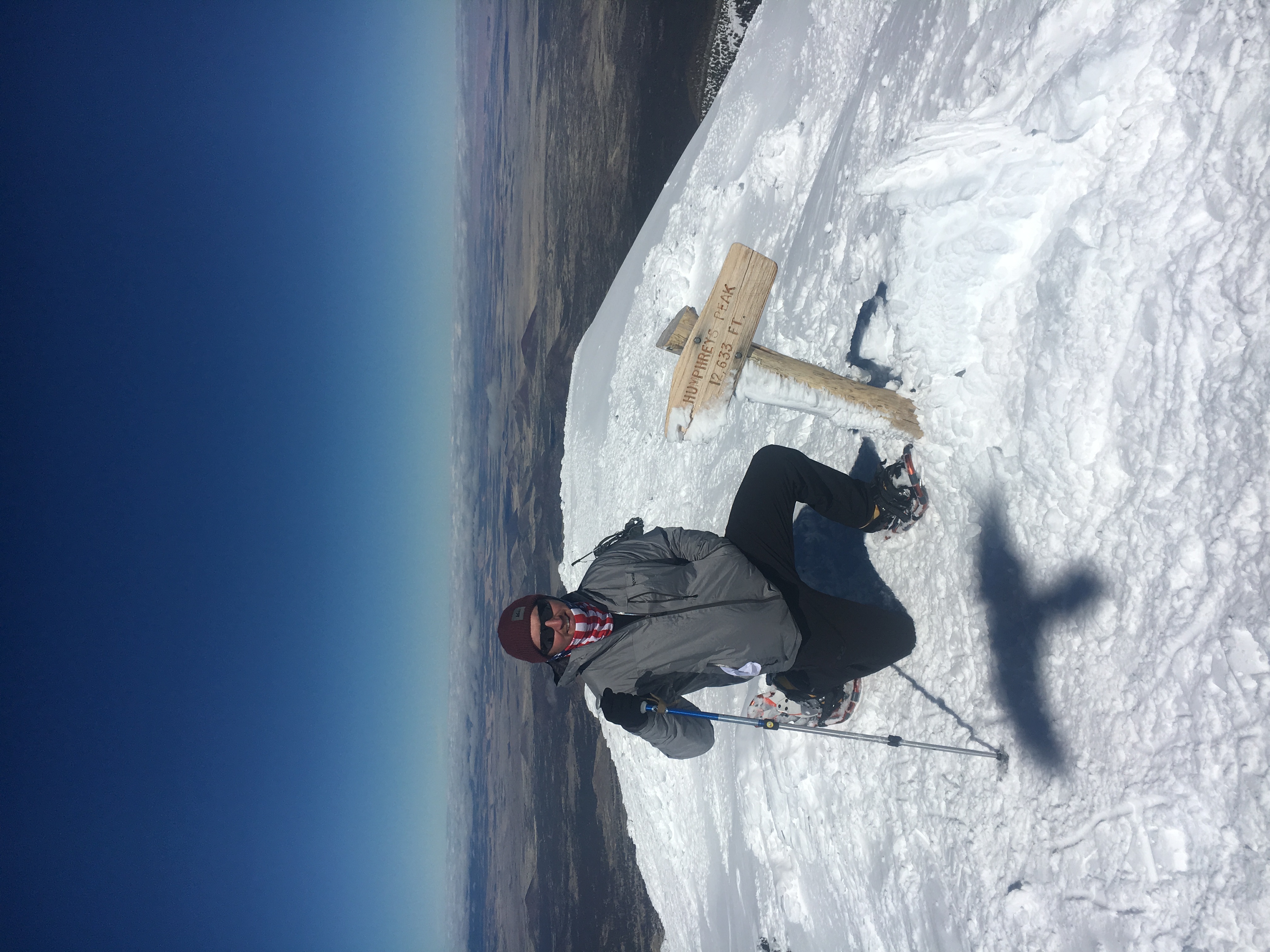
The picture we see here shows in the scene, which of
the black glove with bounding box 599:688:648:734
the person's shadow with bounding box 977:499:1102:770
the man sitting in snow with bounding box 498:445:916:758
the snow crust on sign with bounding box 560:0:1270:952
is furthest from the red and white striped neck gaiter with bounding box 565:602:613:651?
the person's shadow with bounding box 977:499:1102:770

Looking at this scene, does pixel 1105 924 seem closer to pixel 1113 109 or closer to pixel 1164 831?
pixel 1164 831

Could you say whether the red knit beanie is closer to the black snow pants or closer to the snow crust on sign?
the black snow pants

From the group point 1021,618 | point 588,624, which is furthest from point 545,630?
point 1021,618

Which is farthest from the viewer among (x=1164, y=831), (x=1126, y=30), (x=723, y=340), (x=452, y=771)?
(x=452, y=771)

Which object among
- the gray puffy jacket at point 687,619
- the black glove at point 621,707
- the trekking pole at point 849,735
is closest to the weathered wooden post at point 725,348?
the gray puffy jacket at point 687,619

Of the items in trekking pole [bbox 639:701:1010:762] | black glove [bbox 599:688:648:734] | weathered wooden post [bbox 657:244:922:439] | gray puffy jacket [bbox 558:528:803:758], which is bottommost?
trekking pole [bbox 639:701:1010:762]

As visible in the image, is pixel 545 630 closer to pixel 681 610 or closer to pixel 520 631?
pixel 520 631

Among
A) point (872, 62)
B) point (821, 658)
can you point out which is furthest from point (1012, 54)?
point (821, 658)
